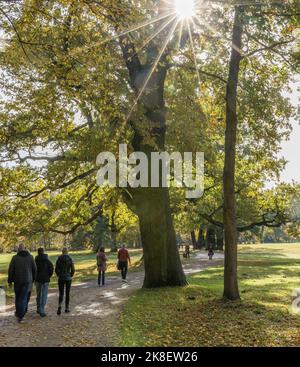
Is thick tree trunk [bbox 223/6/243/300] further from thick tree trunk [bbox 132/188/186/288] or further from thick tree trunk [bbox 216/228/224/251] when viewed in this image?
thick tree trunk [bbox 216/228/224/251]

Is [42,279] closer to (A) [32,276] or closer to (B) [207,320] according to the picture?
(A) [32,276]

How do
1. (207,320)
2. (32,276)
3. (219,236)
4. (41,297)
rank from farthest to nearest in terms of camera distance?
(219,236)
(41,297)
(32,276)
(207,320)

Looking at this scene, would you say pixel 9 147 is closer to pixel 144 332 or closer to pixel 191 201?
pixel 144 332

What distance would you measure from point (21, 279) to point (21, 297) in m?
0.54

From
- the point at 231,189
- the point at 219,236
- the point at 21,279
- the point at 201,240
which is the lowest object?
the point at 21,279

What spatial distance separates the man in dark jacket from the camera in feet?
39.4

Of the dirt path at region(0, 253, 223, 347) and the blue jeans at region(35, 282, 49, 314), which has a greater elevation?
the blue jeans at region(35, 282, 49, 314)

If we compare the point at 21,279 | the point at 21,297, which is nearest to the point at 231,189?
the point at 21,279

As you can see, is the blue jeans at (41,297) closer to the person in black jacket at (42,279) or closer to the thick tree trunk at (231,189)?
the person in black jacket at (42,279)

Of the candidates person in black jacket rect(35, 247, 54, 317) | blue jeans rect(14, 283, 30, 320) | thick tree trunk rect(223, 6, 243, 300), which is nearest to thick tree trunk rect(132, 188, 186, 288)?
thick tree trunk rect(223, 6, 243, 300)

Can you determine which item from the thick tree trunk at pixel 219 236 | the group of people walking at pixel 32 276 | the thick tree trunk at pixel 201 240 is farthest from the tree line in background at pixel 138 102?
the thick tree trunk at pixel 201 240

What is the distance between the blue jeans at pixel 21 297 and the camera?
39.3 ft

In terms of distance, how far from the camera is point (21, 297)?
39.7ft
